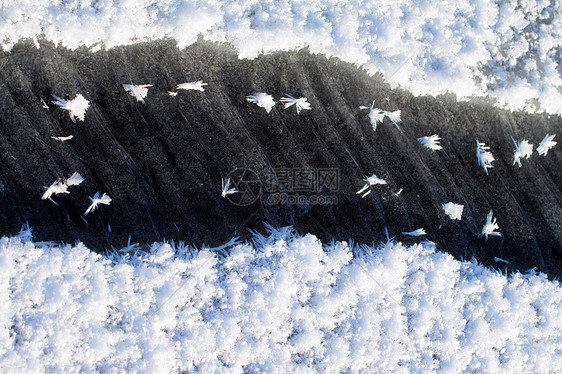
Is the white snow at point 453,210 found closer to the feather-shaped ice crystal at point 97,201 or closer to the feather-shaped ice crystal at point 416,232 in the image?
the feather-shaped ice crystal at point 416,232

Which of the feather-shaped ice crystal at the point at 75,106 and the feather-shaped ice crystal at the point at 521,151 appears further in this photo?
the feather-shaped ice crystal at the point at 521,151

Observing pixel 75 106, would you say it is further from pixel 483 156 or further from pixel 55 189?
pixel 483 156

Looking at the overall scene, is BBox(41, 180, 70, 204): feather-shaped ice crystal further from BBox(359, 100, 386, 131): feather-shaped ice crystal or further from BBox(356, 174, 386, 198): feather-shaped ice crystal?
BBox(359, 100, 386, 131): feather-shaped ice crystal

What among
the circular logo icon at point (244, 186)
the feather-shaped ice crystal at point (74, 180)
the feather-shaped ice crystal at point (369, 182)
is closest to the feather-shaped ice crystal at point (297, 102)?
the circular logo icon at point (244, 186)

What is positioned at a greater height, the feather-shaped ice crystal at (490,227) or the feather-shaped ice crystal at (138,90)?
the feather-shaped ice crystal at (138,90)

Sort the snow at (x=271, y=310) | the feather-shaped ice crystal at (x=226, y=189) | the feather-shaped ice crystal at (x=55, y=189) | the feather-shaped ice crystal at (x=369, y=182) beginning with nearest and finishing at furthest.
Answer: the snow at (x=271, y=310) → the feather-shaped ice crystal at (x=55, y=189) → the feather-shaped ice crystal at (x=226, y=189) → the feather-shaped ice crystal at (x=369, y=182)

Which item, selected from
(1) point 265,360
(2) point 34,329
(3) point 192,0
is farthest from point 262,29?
(2) point 34,329

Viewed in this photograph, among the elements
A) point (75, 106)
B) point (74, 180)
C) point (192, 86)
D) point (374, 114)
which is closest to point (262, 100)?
point (192, 86)
